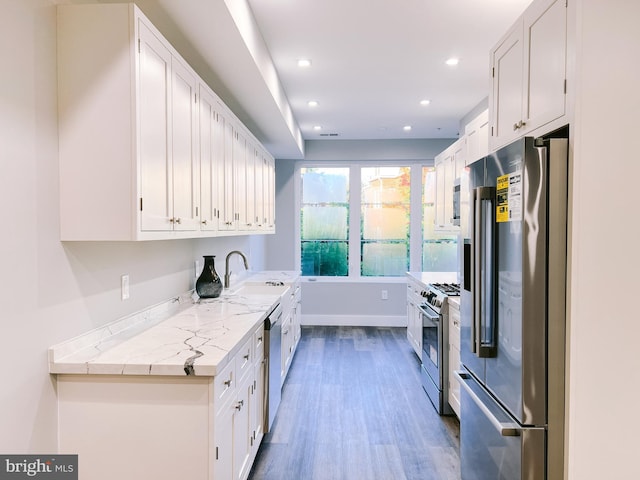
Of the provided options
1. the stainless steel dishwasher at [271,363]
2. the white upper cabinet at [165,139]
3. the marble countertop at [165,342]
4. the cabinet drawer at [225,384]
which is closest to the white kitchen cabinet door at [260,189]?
the stainless steel dishwasher at [271,363]

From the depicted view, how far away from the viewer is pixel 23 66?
1.49m

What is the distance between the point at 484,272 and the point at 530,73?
92cm

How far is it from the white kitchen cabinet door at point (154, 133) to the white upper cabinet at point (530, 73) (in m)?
1.68

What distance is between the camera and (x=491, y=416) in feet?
5.96

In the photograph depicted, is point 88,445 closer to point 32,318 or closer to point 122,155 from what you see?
point 32,318

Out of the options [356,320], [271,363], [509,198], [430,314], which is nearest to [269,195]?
[430,314]

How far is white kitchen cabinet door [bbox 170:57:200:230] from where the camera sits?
204cm

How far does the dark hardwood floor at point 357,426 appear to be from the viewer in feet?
8.34

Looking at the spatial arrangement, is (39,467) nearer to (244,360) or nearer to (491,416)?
(244,360)

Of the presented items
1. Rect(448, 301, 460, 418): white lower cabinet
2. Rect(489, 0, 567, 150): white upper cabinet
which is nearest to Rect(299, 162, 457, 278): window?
Rect(448, 301, 460, 418): white lower cabinet

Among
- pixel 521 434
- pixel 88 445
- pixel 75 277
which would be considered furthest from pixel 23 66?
pixel 521 434

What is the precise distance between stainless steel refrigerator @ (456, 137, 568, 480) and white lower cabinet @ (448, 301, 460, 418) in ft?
3.64

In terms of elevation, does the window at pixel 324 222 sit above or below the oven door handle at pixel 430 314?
above

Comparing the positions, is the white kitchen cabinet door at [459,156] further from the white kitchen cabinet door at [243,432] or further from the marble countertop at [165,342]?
the white kitchen cabinet door at [243,432]
